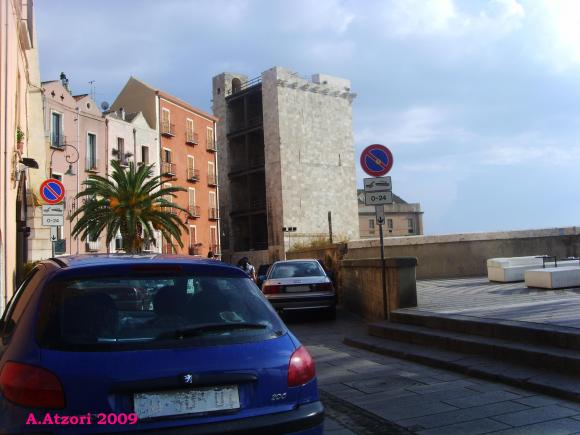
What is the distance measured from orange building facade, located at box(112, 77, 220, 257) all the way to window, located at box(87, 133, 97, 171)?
299 inches

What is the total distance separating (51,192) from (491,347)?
10.5m

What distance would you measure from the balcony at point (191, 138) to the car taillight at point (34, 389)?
53.1m

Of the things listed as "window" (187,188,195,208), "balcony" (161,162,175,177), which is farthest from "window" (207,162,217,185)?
"balcony" (161,162,175,177)

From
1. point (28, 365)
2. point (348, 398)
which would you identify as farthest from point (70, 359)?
point (348, 398)

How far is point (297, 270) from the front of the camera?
48.5 feet

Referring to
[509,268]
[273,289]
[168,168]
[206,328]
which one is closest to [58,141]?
[168,168]

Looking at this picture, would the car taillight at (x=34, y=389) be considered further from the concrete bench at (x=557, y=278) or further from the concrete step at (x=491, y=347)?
the concrete bench at (x=557, y=278)

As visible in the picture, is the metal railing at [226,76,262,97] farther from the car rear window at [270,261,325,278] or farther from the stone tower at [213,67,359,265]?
the car rear window at [270,261,325,278]

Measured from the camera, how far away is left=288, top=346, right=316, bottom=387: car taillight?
3.35 m

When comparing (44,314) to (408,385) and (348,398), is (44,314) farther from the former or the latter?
(408,385)

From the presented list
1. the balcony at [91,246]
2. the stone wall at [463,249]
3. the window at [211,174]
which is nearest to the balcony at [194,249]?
the window at [211,174]

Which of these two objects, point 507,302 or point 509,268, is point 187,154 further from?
point 507,302

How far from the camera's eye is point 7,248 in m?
14.5

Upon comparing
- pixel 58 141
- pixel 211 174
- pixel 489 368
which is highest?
pixel 211 174
